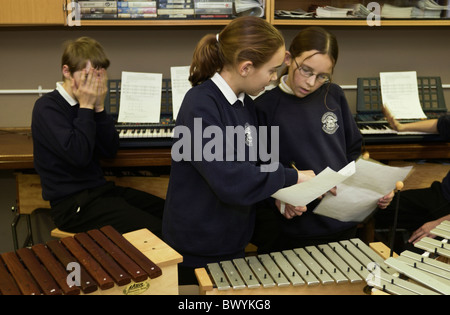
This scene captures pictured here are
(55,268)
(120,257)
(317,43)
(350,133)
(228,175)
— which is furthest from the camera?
(350,133)

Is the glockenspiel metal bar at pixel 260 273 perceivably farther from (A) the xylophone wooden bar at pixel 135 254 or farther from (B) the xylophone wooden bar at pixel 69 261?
(B) the xylophone wooden bar at pixel 69 261

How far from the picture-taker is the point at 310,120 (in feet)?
7.86

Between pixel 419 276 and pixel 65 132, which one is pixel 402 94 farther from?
pixel 65 132

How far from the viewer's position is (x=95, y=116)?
2.99m

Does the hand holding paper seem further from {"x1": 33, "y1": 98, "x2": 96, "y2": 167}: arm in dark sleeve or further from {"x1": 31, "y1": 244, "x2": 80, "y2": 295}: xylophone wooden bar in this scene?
{"x1": 33, "y1": 98, "x2": 96, "y2": 167}: arm in dark sleeve

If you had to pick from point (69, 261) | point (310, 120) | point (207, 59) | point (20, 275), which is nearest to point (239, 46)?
point (207, 59)

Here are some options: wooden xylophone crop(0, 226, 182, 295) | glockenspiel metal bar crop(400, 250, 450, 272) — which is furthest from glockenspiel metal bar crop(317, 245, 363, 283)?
wooden xylophone crop(0, 226, 182, 295)

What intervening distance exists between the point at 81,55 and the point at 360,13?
82.3 inches

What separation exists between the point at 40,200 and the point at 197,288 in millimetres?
1856

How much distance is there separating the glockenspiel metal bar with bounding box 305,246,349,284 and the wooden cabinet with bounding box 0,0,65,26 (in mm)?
2442

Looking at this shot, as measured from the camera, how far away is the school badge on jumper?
2412 mm

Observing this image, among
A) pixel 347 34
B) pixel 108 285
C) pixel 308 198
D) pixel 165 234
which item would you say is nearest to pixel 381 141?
pixel 347 34
